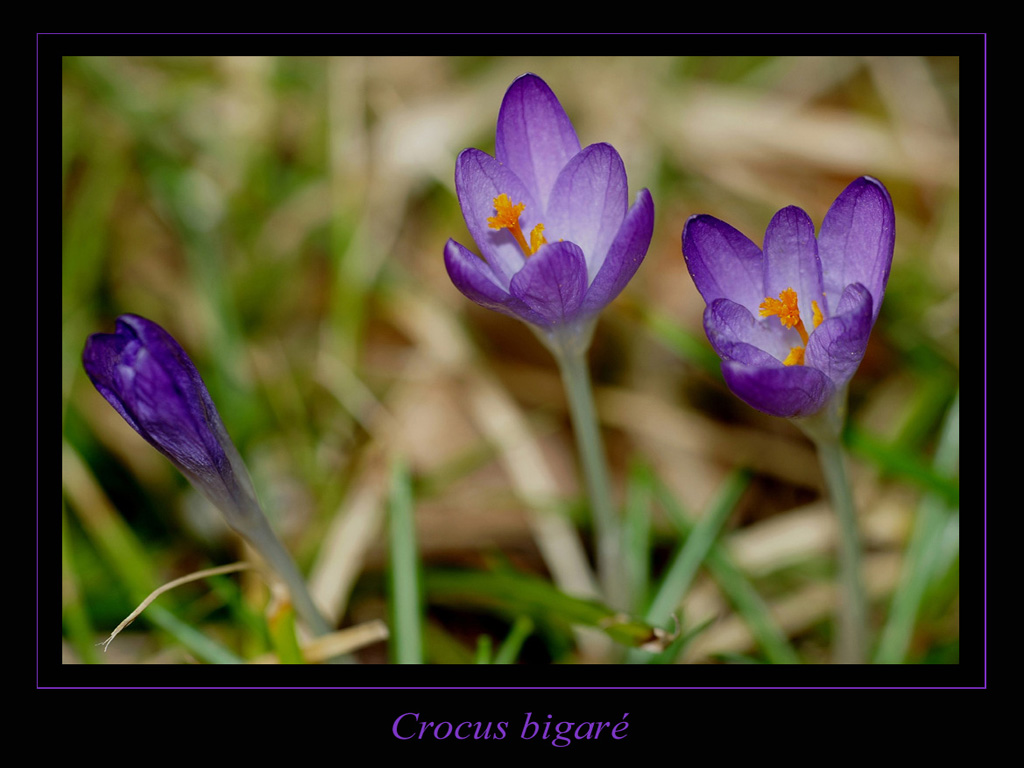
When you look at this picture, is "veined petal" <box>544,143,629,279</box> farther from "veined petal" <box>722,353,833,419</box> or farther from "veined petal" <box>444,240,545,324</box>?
"veined petal" <box>722,353,833,419</box>

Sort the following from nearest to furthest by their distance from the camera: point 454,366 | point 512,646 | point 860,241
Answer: point 860,241 → point 512,646 → point 454,366

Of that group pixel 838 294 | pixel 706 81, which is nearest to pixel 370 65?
pixel 706 81

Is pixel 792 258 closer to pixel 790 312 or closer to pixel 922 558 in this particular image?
pixel 790 312

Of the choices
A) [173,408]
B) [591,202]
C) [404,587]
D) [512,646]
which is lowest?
[512,646]

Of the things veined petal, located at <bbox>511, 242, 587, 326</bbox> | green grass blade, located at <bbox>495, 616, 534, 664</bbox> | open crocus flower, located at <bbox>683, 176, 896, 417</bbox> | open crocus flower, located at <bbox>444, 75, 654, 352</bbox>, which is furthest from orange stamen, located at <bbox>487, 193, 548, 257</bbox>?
green grass blade, located at <bbox>495, 616, 534, 664</bbox>

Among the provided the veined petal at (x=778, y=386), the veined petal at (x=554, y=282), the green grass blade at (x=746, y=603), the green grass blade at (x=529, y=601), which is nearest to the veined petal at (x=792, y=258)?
the veined petal at (x=778, y=386)

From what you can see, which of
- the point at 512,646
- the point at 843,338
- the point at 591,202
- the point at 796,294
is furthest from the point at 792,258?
the point at 512,646
